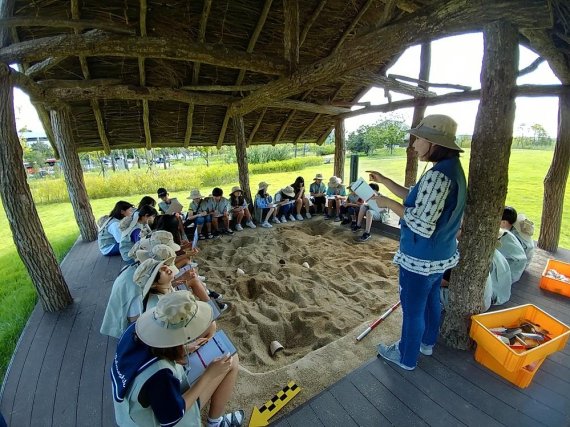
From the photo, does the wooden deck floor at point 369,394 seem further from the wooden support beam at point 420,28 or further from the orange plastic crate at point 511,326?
the wooden support beam at point 420,28

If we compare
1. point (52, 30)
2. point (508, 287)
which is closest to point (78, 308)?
point (52, 30)

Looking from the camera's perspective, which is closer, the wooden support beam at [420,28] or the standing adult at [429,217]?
the standing adult at [429,217]

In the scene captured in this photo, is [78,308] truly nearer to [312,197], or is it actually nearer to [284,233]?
[284,233]

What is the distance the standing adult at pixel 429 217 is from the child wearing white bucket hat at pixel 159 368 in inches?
47.3

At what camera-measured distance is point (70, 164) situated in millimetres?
4898

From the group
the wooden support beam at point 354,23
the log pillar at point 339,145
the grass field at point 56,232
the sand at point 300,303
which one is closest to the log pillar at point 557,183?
the grass field at point 56,232

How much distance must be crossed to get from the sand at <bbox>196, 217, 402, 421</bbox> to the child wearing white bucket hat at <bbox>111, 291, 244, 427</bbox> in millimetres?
799

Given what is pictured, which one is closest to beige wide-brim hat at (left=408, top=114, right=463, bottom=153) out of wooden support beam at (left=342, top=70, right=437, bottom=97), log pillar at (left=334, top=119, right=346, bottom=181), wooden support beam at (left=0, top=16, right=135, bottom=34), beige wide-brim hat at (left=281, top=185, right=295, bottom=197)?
wooden support beam at (left=0, top=16, right=135, bottom=34)

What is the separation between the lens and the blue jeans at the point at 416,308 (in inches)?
65.4

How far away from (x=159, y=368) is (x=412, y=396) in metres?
1.53

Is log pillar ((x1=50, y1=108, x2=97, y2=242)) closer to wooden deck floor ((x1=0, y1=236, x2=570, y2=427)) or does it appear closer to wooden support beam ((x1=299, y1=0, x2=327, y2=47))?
wooden deck floor ((x1=0, y1=236, x2=570, y2=427))

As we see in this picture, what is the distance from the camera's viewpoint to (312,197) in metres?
6.69

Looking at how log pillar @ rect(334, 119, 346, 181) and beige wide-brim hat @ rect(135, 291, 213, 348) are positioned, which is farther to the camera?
log pillar @ rect(334, 119, 346, 181)

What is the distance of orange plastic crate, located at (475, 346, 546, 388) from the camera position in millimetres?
1710
